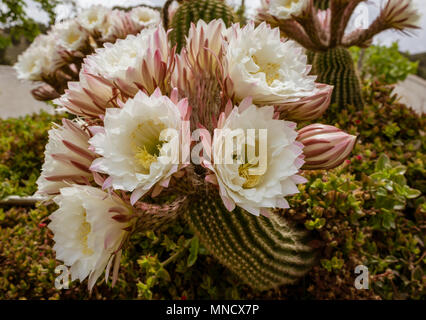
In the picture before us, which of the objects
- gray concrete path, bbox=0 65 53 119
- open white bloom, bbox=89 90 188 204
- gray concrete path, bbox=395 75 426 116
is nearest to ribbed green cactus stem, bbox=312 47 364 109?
open white bloom, bbox=89 90 188 204

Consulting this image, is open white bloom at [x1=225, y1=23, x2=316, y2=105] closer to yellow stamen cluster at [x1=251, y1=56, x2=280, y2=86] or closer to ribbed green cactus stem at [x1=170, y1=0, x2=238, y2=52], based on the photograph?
yellow stamen cluster at [x1=251, y1=56, x2=280, y2=86]

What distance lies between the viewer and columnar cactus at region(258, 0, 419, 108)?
1285 millimetres

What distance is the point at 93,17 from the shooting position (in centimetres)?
160

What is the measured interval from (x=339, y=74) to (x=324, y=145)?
1108 millimetres

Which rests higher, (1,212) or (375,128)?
(375,128)

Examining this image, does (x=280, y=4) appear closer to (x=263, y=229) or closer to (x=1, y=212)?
(x=263, y=229)

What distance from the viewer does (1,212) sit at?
137 cm

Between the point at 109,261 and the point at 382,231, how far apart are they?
103 centimetres

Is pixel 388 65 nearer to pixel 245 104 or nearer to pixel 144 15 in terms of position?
pixel 144 15

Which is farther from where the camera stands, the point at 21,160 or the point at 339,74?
the point at 21,160

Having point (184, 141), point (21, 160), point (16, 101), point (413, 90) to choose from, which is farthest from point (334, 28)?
point (16, 101)

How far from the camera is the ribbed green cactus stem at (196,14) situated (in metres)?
1.21

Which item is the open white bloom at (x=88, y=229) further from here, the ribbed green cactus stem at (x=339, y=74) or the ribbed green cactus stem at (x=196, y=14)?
the ribbed green cactus stem at (x=339, y=74)
